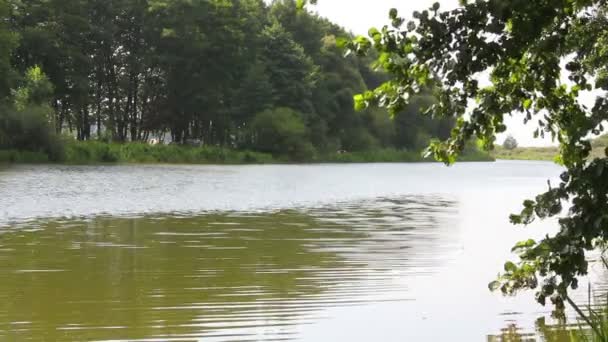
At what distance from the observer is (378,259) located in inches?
468

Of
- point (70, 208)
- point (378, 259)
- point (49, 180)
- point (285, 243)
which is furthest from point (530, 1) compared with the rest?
point (49, 180)

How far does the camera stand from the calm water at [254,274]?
23.9 ft

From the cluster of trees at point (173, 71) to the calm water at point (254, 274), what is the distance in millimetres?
52121

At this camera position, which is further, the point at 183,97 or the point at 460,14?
→ the point at 183,97

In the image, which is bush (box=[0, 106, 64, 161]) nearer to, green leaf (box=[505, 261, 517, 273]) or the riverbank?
the riverbank

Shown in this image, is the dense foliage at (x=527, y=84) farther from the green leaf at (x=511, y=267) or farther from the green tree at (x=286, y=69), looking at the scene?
the green tree at (x=286, y=69)

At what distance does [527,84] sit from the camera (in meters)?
5.26

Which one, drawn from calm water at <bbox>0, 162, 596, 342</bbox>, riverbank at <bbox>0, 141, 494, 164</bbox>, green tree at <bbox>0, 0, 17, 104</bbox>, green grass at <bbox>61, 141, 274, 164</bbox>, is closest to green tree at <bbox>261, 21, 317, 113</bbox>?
riverbank at <bbox>0, 141, 494, 164</bbox>

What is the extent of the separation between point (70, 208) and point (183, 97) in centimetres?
5902

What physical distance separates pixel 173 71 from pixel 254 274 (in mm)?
70352

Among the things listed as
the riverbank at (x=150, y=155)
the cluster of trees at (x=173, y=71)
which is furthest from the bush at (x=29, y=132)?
the cluster of trees at (x=173, y=71)

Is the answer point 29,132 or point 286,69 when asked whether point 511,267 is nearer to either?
point 29,132

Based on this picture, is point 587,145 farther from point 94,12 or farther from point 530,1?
point 94,12

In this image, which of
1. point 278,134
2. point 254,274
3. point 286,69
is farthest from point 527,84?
point 286,69
